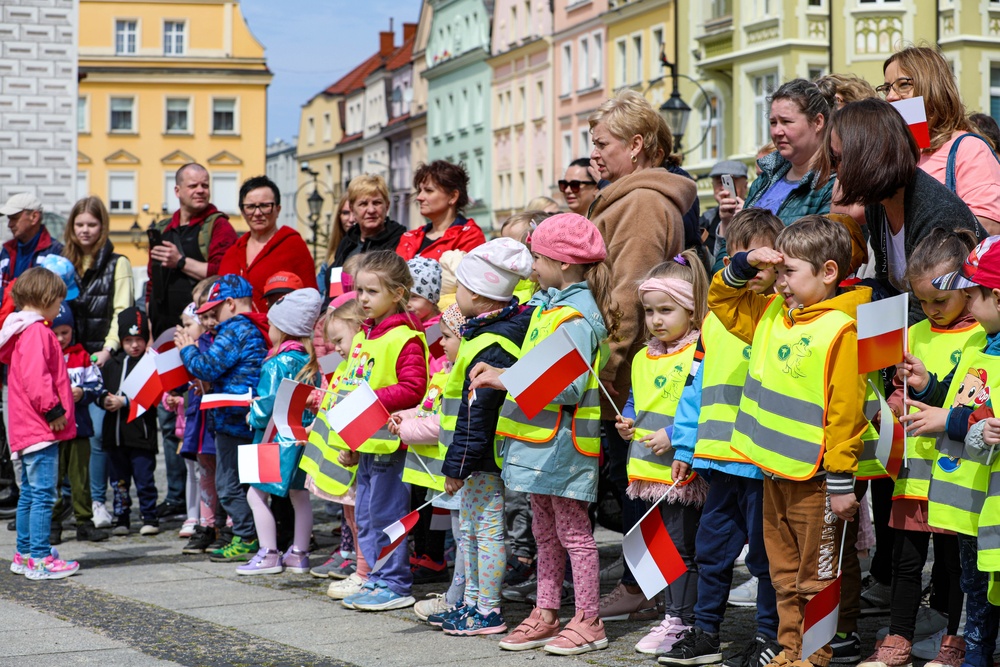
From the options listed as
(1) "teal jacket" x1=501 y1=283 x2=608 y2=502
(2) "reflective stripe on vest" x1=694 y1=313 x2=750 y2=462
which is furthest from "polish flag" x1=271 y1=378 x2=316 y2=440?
(2) "reflective stripe on vest" x1=694 y1=313 x2=750 y2=462

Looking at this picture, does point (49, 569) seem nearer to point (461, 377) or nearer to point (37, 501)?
point (37, 501)

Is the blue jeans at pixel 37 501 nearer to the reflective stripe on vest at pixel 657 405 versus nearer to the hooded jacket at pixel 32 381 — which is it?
the hooded jacket at pixel 32 381

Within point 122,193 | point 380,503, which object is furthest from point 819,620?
point 122,193

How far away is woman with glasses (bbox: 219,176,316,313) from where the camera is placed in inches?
360

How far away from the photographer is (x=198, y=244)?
388 inches

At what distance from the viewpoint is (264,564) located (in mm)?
7980

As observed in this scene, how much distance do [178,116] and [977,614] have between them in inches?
2613

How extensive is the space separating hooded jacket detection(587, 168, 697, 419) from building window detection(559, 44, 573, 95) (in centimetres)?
4689

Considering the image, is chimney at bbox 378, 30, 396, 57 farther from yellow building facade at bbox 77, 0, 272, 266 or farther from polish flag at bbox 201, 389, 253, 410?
polish flag at bbox 201, 389, 253, 410

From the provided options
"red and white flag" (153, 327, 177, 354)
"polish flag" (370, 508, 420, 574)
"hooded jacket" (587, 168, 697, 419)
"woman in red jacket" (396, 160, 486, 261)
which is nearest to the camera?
"hooded jacket" (587, 168, 697, 419)

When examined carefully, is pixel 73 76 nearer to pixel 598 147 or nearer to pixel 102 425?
pixel 102 425

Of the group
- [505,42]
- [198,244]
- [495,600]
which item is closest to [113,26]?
[505,42]

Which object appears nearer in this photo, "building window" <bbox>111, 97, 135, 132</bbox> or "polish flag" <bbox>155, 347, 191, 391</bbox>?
"polish flag" <bbox>155, 347, 191, 391</bbox>

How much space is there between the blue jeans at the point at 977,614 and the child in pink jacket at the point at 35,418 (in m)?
5.00
